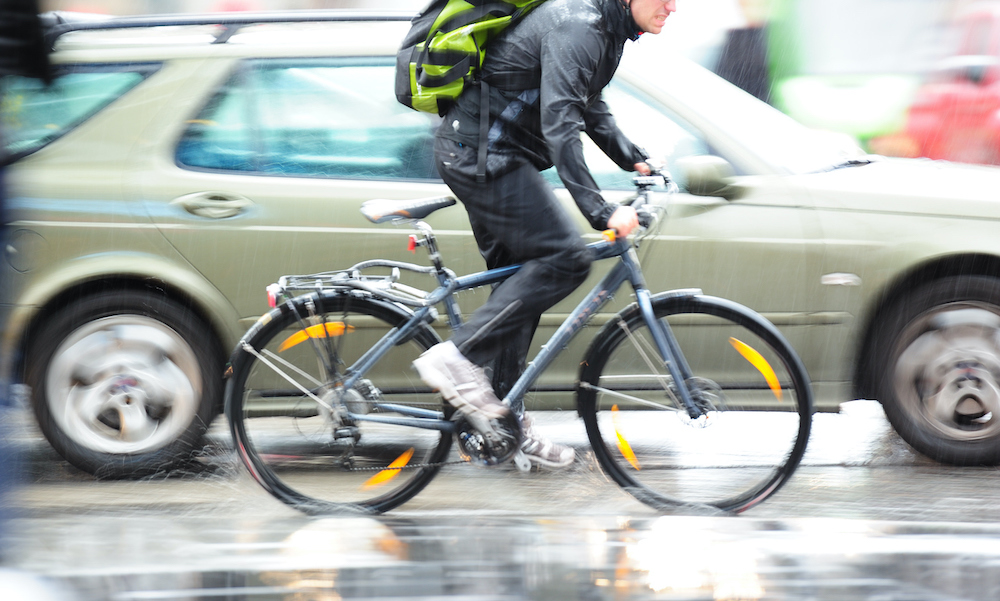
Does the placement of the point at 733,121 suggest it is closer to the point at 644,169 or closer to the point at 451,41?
the point at 644,169

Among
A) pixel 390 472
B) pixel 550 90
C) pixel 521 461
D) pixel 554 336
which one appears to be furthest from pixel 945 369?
pixel 390 472

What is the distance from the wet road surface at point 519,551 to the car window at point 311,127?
4.35 feet

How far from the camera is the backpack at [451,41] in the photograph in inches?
124

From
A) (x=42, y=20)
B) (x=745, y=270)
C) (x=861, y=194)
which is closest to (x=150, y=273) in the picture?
(x=42, y=20)

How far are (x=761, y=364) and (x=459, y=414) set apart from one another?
0.96 metres

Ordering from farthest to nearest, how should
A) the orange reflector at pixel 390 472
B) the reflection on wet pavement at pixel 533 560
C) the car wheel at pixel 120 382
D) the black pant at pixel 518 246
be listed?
the car wheel at pixel 120 382
the orange reflector at pixel 390 472
the black pant at pixel 518 246
the reflection on wet pavement at pixel 533 560

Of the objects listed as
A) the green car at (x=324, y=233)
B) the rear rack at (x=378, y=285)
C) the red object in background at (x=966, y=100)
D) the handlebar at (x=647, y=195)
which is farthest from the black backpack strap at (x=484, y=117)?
the red object in background at (x=966, y=100)

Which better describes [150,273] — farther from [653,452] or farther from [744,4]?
[744,4]

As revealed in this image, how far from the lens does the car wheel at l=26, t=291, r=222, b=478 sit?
4000mm

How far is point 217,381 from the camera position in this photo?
13.5 ft

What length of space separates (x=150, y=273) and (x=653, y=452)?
200 cm

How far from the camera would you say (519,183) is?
3260 millimetres

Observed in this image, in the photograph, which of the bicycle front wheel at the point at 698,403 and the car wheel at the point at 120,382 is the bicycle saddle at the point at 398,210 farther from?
the car wheel at the point at 120,382

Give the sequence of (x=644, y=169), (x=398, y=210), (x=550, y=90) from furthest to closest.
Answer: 1. (x=644, y=169)
2. (x=398, y=210)
3. (x=550, y=90)
